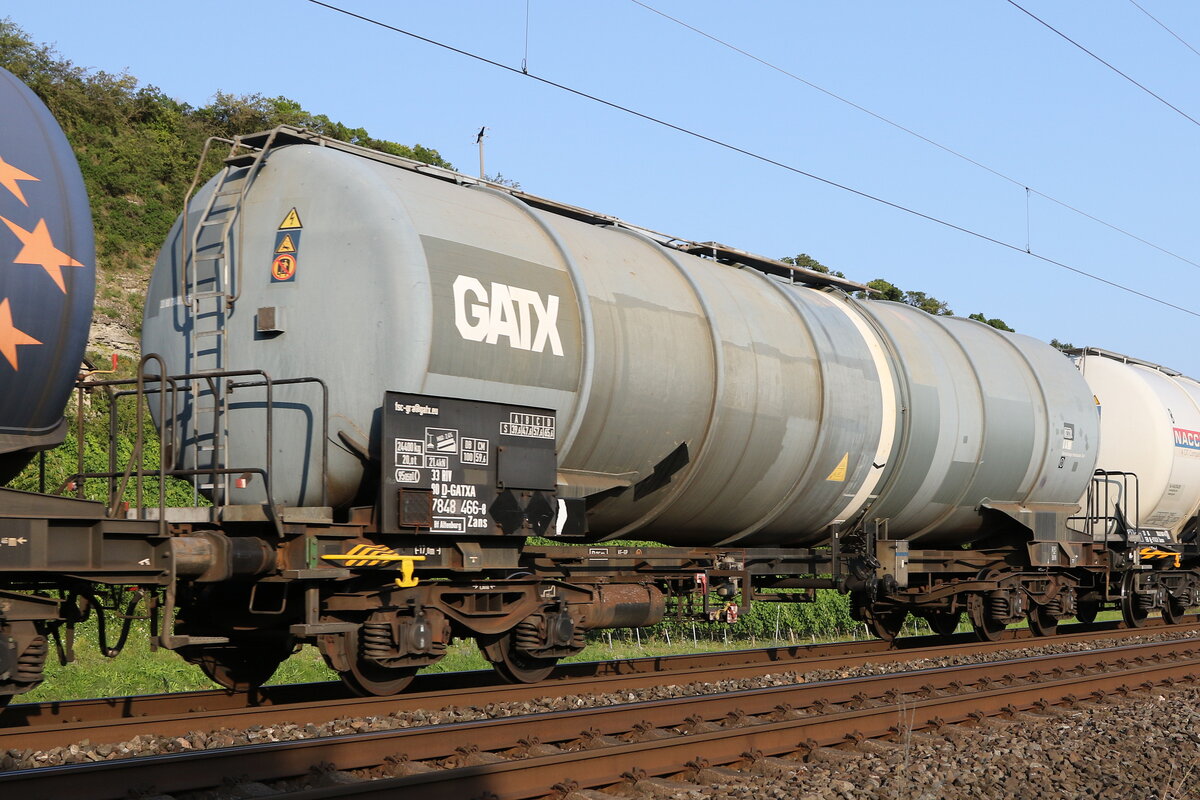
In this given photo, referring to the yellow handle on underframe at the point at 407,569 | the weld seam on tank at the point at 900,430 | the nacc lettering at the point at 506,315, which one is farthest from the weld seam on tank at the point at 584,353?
the weld seam on tank at the point at 900,430

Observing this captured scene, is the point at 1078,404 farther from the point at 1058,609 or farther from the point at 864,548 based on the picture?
the point at 864,548

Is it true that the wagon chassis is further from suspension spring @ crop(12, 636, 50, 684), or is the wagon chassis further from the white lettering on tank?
the white lettering on tank

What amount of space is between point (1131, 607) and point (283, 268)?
1576cm

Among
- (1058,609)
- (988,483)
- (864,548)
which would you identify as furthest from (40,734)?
(1058,609)

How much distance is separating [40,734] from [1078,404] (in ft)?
49.4

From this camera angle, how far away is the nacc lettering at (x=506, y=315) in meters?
9.38

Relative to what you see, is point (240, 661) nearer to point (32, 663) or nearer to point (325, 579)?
point (325, 579)

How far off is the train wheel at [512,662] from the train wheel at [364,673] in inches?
36.2

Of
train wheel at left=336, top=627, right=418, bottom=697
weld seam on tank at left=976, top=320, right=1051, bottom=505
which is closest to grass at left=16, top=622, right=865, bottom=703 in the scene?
train wheel at left=336, top=627, right=418, bottom=697

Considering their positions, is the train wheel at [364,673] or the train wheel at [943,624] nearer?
the train wheel at [364,673]

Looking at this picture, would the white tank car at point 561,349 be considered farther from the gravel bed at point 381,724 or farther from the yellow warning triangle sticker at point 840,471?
the gravel bed at point 381,724

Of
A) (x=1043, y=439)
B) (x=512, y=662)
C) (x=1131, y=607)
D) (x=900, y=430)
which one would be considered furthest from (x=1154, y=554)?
(x=512, y=662)

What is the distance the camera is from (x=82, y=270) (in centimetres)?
737

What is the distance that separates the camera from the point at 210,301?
9.73 m
